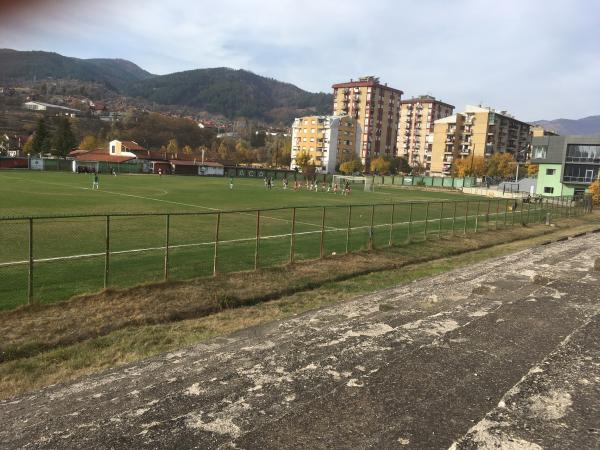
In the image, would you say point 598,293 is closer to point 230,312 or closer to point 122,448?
point 230,312

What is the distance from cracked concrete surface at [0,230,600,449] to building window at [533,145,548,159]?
269 ft

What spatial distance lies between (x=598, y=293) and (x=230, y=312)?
10632 millimetres

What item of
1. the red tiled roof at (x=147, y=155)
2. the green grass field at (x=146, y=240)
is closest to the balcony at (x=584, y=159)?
the green grass field at (x=146, y=240)

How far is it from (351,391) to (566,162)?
3415 inches

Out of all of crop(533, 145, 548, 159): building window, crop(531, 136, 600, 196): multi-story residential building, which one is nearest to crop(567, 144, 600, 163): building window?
crop(531, 136, 600, 196): multi-story residential building

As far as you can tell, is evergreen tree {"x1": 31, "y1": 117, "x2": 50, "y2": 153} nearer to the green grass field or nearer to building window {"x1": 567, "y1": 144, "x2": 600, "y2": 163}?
the green grass field

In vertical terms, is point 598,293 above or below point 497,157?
below

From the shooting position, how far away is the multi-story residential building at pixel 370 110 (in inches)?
6521

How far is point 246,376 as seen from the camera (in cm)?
755

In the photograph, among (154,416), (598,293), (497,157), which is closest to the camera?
(154,416)

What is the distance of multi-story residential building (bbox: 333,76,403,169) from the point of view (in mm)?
165625

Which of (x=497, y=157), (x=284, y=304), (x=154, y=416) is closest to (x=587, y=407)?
(x=154, y=416)

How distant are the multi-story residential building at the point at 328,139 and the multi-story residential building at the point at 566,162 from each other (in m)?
70.7

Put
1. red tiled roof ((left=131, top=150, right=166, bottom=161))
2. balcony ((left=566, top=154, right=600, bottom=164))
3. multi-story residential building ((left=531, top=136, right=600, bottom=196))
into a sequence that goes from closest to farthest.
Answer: balcony ((left=566, top=154, right=600, bottom=164)), multi-story residential building ((left=531, top=136, right=600, bottom=196)), red tiled roof ((left=131, top=150, right=166, bottom=161))
